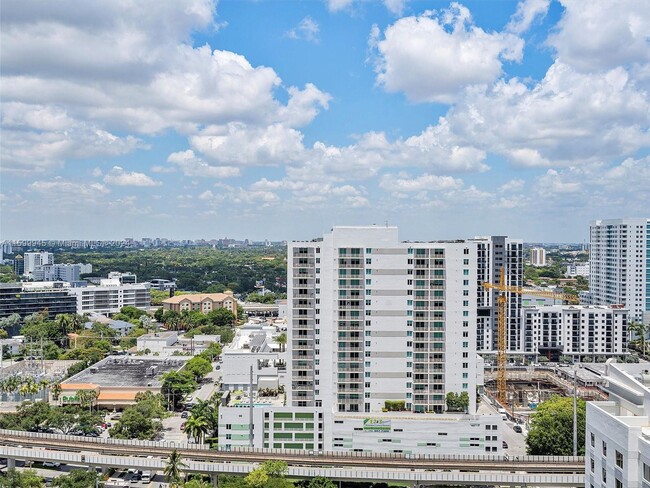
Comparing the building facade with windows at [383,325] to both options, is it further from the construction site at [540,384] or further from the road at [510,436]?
the construction site at [540,384]

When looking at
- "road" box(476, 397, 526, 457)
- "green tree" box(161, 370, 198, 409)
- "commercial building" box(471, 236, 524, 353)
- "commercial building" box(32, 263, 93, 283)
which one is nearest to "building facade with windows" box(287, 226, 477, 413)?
"road" box(476, 397, 526, 457)

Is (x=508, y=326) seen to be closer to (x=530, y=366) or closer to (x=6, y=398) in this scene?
(x=530, y=366)

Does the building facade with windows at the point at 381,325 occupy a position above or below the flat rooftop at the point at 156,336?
above

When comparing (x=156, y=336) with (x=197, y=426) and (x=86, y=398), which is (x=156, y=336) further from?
(x=197, y=426)

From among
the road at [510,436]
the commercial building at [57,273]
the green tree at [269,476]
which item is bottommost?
the road at [510,436]

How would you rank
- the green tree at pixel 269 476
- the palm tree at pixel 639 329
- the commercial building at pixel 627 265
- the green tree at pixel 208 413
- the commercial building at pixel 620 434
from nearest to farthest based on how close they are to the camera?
the commercial building at pixel 620 434 < the green tree at pixel 269 476 < the green tree at pixel 208 413 < the palm tree at pixel 639 329 < the commercial building at pixel 627 265

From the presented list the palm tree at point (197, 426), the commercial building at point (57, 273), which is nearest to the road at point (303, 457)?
the palm tree at point (197, 426)

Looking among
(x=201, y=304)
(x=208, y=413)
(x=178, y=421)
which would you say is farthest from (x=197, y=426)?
(x=201, y=304)

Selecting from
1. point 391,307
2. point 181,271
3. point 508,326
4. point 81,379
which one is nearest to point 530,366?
point 508,326
